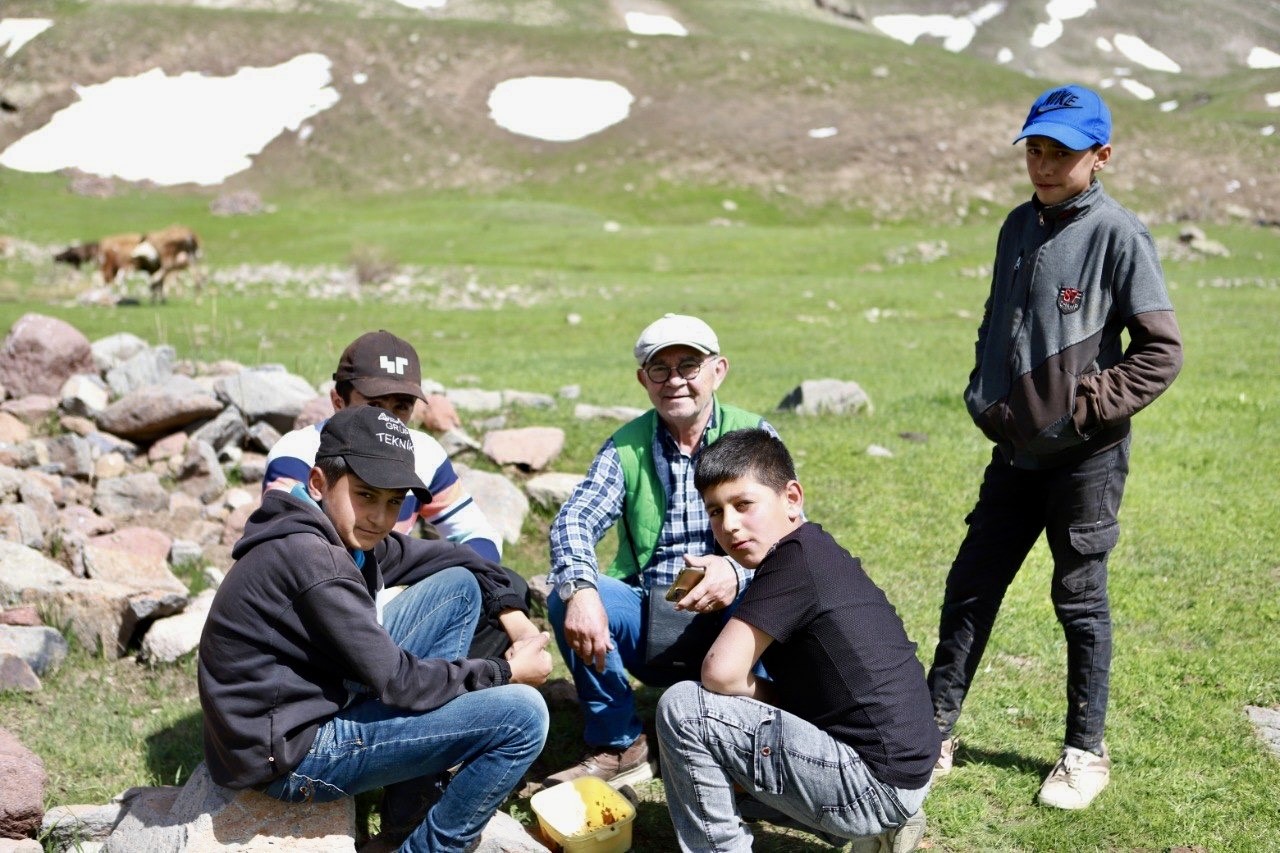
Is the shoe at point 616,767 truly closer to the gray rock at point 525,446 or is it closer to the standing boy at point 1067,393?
the standing boy at point 1067,393

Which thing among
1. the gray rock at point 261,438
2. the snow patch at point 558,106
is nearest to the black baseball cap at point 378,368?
the gray rock at point 261,438

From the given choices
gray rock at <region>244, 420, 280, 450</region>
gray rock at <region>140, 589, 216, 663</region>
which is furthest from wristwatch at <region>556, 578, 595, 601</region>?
gray rock at <region>244, 420, 280, 450</region>

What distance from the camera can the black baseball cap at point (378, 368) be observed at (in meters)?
4.94

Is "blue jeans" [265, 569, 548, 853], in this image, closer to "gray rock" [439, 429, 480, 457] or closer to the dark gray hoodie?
the dark gray hoodie

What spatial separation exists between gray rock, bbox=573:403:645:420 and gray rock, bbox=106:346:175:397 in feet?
12.1

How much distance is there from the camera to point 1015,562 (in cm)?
466

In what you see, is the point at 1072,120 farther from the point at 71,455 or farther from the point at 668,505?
the point at 71,455

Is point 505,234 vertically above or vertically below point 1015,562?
below

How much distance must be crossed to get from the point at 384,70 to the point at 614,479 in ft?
146

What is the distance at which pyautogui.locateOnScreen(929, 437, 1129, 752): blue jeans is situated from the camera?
4.35 m

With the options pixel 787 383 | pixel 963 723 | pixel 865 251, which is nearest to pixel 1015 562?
pixel 963 723

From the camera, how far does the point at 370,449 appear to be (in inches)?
144

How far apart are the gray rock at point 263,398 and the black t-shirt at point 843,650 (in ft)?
21.5

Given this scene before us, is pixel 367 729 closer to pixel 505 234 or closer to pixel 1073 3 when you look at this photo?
pixel 505 234
